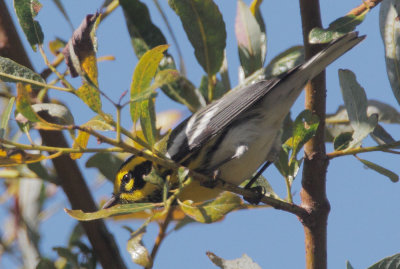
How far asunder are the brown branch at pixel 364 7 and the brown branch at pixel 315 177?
127 millimetres

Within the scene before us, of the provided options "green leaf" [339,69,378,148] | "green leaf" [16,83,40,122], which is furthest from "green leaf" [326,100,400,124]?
"green leaf" [16,83,40,122]

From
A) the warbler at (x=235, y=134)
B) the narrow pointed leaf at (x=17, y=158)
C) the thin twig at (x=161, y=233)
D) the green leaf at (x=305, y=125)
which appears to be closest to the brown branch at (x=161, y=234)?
the thin twig at (x=161, y=233)

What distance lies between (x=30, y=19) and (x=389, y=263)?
127cm

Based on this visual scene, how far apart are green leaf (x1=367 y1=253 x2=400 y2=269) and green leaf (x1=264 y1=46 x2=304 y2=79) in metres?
0.65

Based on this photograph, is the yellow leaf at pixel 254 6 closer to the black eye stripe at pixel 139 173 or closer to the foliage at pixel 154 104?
the foliage at pixel 154 104

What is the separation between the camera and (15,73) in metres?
1.53

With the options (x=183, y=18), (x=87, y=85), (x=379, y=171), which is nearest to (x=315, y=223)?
(x=379, y=171)

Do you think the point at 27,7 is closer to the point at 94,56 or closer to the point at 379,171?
the point at 94,56

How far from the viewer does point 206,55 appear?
1.95 metres

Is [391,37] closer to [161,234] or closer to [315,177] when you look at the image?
[315,177]

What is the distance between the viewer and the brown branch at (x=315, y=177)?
1854mm

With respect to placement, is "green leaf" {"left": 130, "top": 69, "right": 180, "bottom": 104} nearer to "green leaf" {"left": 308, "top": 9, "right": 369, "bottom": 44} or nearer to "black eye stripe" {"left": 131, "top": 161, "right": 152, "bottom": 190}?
"green leaf" {"left": 308, "top": 9, "right": 369, "bottom": 44}

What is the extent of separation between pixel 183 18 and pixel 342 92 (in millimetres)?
579

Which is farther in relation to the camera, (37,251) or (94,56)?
(37,251)
